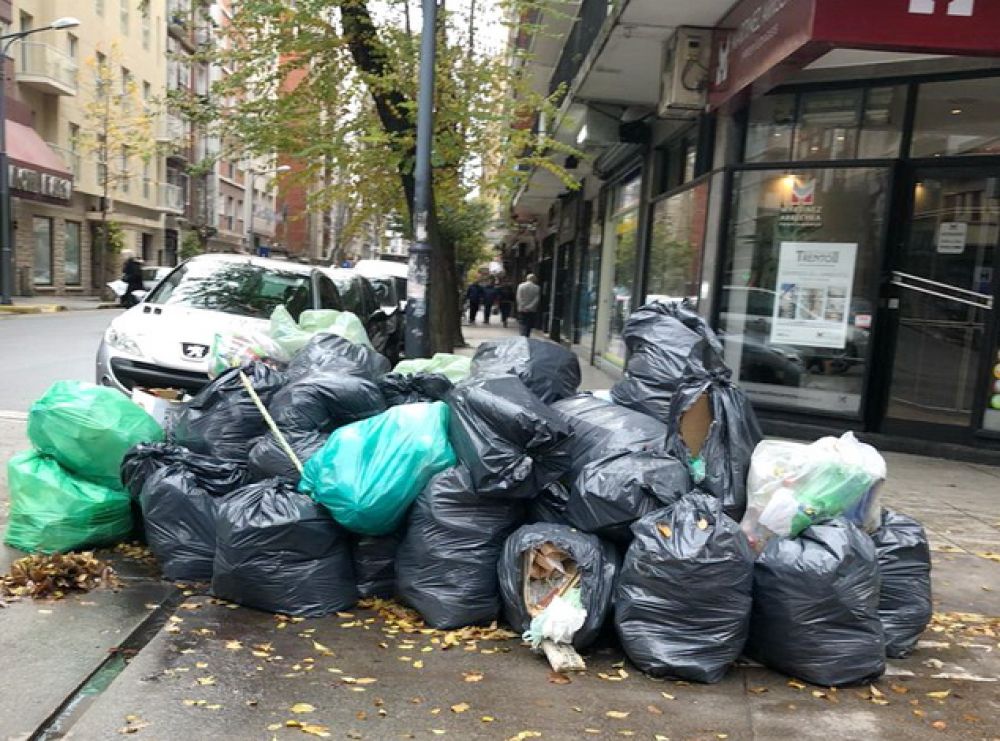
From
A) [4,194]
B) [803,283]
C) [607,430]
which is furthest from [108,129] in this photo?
[607,430]

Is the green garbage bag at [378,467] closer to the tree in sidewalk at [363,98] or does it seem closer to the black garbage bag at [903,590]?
the black garbage bag at [903,590]

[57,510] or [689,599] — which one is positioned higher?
[689,599]

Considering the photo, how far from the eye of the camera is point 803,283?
761 cm

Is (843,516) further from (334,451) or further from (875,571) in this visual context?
(334,451)

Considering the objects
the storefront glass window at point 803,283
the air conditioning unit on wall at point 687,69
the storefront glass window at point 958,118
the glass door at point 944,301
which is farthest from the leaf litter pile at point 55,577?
the storefront glass window at point 958,118

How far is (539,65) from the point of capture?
705 inches

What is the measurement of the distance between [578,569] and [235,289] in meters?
5.11

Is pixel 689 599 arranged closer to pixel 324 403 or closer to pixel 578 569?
pixel 578 569

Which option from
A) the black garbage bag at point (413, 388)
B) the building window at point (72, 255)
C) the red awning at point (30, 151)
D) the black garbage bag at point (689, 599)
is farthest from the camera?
the building window at point (72, 255)

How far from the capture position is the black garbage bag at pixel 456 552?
3.42m

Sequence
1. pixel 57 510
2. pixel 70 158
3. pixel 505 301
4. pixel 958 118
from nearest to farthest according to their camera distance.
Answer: pixel 57 510
pixel 958 118
pixel 505 301
pixel 70 158

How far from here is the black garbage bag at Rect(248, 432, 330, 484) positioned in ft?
12.5

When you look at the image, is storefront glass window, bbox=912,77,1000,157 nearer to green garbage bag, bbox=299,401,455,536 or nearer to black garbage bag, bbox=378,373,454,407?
black garbage bag, bbox=378,373,454,407

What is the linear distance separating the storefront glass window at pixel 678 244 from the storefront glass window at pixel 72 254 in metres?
26.1
